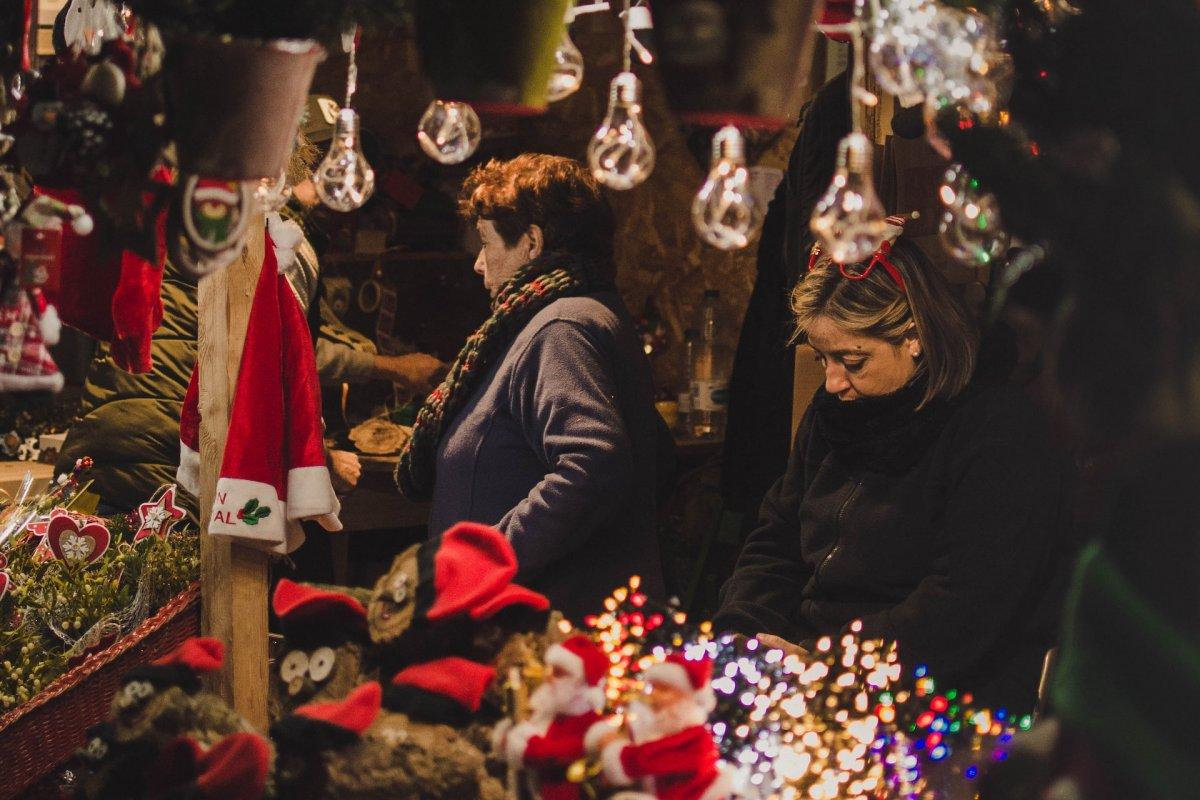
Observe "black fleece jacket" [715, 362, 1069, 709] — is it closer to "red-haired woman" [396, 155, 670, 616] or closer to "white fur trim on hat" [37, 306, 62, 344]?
"red-haired woman" [396, 155, 670, 616]

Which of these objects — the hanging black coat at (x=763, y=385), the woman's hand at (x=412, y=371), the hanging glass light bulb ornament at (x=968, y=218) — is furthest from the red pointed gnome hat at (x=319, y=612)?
the woman's hand at (x=412, y=371)

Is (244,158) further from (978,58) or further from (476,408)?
(476,408)

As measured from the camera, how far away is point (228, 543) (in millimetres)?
2416

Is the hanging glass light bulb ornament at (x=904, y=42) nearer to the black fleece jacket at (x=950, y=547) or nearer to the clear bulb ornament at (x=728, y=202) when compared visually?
the clear bulb ornament at (x=728, y=202)

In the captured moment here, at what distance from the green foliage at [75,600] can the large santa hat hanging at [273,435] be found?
0.30 meters

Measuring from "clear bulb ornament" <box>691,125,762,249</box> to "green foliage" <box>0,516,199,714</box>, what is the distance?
174 cm

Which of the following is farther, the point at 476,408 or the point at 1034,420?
the point at 476,408


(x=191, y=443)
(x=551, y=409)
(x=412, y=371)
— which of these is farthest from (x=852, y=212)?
(x=412, y=371)

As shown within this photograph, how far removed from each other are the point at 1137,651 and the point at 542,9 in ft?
2.44

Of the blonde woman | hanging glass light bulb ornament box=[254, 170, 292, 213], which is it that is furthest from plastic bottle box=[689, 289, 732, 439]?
hanging glass light bulb ornament box=[254, 170, 292, 213]

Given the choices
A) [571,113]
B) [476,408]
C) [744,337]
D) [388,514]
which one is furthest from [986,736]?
[571,113]

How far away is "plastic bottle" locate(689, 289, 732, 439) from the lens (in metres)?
4.50

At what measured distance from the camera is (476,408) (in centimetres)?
259

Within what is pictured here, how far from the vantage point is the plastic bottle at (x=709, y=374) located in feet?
14.8
